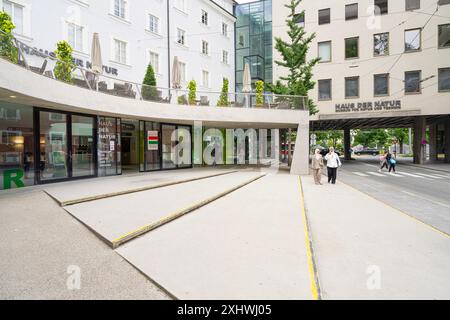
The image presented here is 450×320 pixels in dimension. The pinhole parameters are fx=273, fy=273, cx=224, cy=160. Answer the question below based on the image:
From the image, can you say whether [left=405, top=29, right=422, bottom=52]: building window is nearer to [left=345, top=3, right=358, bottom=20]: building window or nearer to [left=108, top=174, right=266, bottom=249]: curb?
[left=345, top=3, right=358, bottom=20]: building window

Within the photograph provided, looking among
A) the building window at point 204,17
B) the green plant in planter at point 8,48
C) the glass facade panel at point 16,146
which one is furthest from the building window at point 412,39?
the glass facade panel at point 16,146

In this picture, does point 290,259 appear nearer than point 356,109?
Yes

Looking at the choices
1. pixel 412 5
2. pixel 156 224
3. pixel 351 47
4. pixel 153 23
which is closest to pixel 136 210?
pixel 156 224

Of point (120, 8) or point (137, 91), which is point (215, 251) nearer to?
point (137, 91)

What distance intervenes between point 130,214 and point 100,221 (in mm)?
730

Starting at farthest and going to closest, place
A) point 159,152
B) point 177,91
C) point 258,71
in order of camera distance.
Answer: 1. point 258,71
2. point 159,152
3. point 177,91

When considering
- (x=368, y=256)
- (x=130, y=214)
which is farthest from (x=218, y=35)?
(x=368, y=256)

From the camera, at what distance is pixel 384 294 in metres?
3.18

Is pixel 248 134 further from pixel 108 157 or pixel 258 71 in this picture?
pixel 108 157

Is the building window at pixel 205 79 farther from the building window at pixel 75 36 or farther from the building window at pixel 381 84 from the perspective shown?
the building window at pixel 381 84

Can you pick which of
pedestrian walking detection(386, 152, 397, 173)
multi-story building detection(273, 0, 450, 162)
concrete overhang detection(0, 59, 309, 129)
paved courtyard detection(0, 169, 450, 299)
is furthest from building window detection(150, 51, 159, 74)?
pedestrian walking detection(386, 152, 397, 173)

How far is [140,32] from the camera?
19.5 metres

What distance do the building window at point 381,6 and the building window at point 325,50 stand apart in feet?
15.7

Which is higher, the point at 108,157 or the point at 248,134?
the point at 248,134
